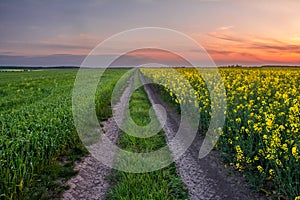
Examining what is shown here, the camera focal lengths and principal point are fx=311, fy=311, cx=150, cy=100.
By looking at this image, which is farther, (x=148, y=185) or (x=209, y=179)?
(x=209, y=179)

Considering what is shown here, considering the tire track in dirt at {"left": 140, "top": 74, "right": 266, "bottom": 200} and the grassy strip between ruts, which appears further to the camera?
the tire track in dirt at {"left": 140, "top": 74, "right": 266, "bottom": 200}

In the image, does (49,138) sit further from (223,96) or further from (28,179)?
(223,96)

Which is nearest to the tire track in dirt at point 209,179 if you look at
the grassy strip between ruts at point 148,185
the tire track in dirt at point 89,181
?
the grassy strip between ruts at point 148,185

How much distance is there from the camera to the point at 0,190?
19.5 ft

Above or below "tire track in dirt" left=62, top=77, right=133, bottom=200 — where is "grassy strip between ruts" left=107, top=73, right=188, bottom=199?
above

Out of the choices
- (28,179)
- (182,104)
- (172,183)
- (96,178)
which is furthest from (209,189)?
(182,104)

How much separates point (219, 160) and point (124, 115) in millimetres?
7612

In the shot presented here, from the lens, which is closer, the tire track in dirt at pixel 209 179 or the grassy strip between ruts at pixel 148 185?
the grassy strip between ruts at pixel 148 185

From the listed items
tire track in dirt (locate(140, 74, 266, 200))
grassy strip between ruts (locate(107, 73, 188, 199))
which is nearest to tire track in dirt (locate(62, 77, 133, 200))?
grassy strip between ruts (locate(107, 73, 188, 199))

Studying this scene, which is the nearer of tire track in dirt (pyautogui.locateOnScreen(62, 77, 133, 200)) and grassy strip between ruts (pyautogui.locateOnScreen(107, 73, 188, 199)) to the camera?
grassy strip between ruts (pyautogui.locateOnScreen(107, 73, 188, 199))

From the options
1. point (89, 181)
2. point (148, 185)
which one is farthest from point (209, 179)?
point (89, 181)

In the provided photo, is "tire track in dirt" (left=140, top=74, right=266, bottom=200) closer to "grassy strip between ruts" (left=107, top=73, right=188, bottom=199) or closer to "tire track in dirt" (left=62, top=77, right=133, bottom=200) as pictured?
"grassy strip between ruts" (left=107, top=73, right=188, bottom=199)

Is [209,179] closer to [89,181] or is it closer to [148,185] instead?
[148,185]

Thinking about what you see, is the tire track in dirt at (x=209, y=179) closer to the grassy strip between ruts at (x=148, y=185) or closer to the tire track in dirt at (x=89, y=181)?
the grassy strip between ruts at (x=148, y=185)
